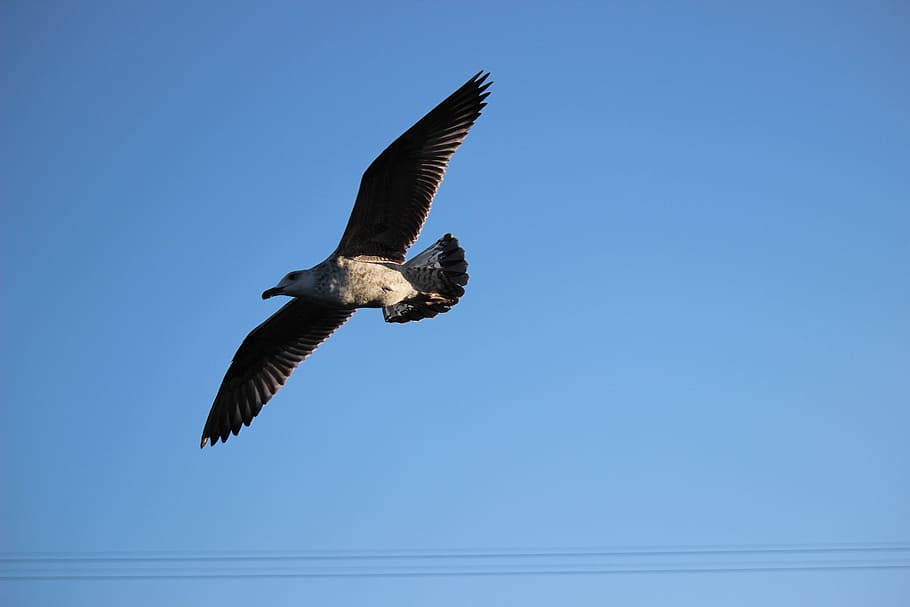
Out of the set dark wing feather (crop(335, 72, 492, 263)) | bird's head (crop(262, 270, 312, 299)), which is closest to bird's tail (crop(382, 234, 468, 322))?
dark wing feather (crop(335, 72, 492, 263))

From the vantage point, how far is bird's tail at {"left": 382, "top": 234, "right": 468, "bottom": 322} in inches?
433

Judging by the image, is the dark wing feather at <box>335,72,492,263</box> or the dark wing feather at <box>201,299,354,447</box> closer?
the dark wing feather at <box>335,72,492,263</box>

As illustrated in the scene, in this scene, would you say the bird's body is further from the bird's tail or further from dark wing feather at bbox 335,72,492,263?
dark wing feather at bbox 335,72,492,263

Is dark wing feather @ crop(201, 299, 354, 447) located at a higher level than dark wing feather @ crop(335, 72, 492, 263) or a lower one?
lower

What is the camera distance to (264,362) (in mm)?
12992

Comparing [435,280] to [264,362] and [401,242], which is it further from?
[264,362]

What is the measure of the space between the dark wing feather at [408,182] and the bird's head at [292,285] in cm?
53

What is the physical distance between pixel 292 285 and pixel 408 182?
5.75 feet

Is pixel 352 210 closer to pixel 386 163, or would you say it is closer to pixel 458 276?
pixel 386 163

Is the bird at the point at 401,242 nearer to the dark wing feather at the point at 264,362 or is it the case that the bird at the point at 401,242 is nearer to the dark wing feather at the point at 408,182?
the dark wing feather at the point at 408,182

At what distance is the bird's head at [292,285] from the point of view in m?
10.9

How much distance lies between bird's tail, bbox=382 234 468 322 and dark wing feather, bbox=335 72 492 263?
0.44 metres

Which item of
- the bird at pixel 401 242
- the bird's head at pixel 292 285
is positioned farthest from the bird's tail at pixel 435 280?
the bird's head at pixel 292 285

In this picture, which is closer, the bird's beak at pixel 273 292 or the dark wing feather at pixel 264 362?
the bird's beak at pixel 273 292
